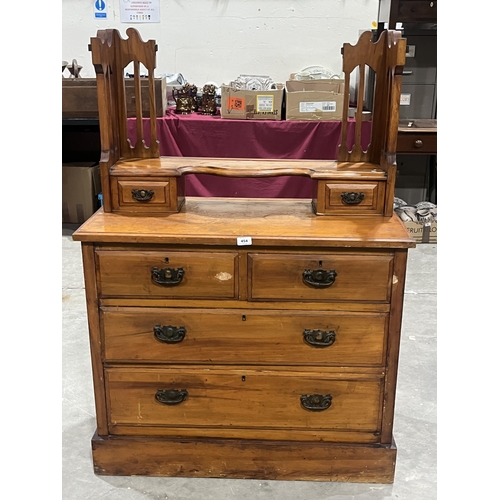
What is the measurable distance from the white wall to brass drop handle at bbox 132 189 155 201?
9.86ft

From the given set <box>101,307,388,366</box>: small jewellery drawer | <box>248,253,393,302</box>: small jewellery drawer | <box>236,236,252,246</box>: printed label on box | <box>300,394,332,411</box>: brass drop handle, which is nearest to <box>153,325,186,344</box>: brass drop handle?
<box>101,307,388,366</box>: small jewellery drawer

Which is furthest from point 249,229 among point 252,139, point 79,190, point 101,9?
point 101,9

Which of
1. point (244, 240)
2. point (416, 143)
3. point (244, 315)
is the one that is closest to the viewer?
point (244, 240)

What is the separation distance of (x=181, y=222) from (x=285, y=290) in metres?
0.44

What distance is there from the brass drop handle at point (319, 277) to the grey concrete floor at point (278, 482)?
2.56ft

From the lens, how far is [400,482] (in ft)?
6.80

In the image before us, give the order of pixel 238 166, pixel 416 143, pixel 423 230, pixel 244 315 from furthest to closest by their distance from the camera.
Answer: pixel 423 230
pixel 416 143
pixel 238 166
pixel 244 315

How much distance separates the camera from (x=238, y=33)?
466 cm

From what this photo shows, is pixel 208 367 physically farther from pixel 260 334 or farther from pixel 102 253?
pixel 102 253

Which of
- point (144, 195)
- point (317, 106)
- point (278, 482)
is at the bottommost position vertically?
point (278, 482)

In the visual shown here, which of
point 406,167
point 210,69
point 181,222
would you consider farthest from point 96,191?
point 181,222

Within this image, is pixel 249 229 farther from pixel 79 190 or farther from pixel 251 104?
pixel 79 190

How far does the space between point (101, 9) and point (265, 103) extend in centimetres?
178

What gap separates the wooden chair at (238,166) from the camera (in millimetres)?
1970
